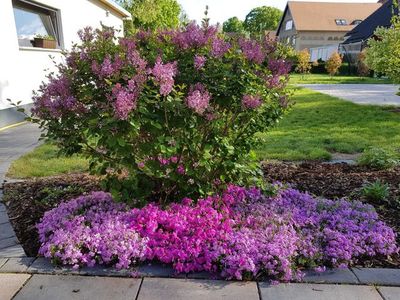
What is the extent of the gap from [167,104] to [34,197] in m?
2.10

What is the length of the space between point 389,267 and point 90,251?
2.14 meters

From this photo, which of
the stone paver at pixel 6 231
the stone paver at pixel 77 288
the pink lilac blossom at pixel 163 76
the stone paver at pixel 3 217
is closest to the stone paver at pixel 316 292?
the stone paver at pixel 77 288

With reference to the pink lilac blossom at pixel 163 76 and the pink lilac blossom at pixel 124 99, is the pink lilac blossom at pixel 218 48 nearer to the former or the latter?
the pink lilac blossom at pixel 163 76

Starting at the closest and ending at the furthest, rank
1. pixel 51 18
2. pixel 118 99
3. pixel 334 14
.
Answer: pixel 118 99, pixel 51 18, pixel 334 14

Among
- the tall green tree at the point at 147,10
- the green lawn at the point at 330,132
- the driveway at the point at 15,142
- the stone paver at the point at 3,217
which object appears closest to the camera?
the stone paver at the point at 3,217

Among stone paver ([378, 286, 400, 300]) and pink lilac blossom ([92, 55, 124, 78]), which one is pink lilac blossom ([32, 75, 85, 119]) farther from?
stone paver ([378, 286, 400, 300])

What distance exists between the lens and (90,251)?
265 cm

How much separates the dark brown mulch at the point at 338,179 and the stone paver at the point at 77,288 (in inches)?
89.8

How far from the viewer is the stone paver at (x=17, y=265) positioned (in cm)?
257

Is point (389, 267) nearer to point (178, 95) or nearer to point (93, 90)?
point (178, 95)

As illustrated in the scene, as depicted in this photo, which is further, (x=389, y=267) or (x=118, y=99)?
(x=389, y=267)

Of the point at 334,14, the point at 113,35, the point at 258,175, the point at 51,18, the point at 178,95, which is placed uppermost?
the point at 334,14

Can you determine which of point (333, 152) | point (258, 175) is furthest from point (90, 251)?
point (333, 152)

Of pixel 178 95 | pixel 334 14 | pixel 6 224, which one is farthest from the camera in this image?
pixel 334 14
